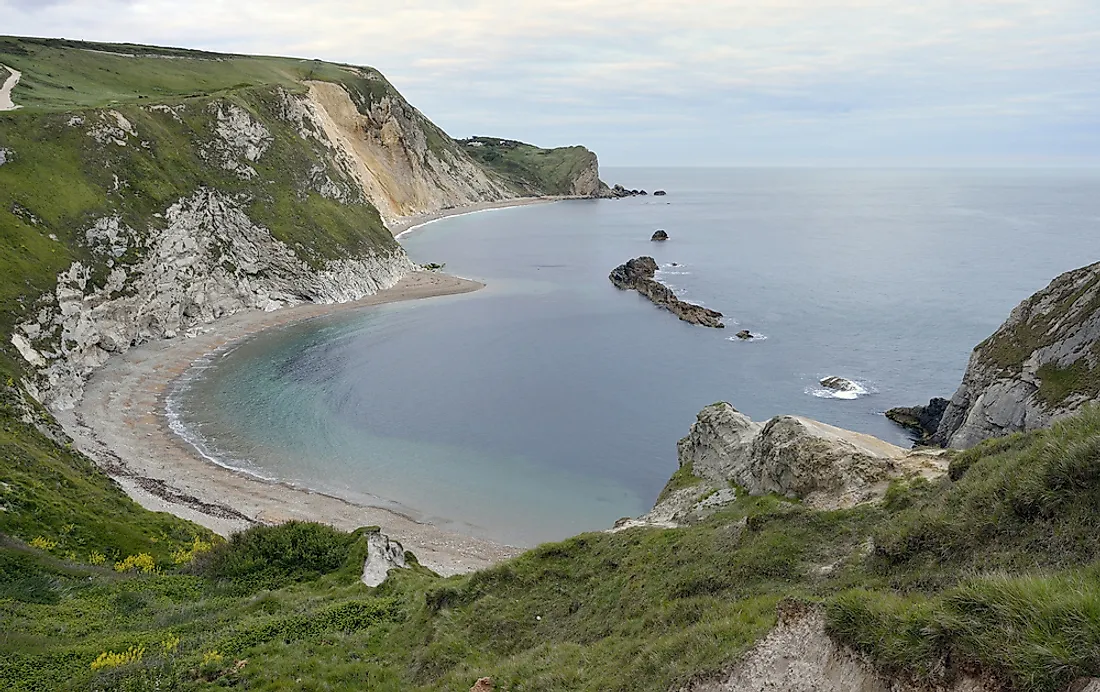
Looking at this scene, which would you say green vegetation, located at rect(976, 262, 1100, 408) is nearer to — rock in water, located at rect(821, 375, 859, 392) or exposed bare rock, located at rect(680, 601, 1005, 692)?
rock in water, located at rect(821, 375, 859, 392)

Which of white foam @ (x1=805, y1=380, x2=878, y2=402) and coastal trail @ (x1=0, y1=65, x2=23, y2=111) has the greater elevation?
coastal trail @ (x1=0, y1=65, x2=23, y2=111)

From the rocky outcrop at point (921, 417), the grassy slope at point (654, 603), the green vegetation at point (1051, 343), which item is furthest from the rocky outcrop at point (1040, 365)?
the grassy slope at point (654, 603)

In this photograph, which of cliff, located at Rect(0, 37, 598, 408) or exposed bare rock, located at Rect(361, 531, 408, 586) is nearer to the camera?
exposed bare rock, located at Rect(361, 531, 408, 586)

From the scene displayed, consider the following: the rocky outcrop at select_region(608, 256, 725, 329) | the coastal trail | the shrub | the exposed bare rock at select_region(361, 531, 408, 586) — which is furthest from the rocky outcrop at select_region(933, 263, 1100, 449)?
the coastal trail

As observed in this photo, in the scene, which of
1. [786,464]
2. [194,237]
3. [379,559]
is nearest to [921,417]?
[786,464]

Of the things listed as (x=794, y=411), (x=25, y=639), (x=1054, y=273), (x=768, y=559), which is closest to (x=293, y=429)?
(x=25, y=639)

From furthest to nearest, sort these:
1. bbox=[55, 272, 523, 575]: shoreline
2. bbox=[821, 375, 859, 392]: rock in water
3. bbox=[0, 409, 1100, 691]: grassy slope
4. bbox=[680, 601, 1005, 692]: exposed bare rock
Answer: bbox=[821, 375, 859, 392]: rock in water < bbox=[55, 272, 523, 575]: shoreline < bbox=[680, 601, 1005, 692]: exposed bare rock < bbox=[0, 409, 1100, 691]: grassy slope

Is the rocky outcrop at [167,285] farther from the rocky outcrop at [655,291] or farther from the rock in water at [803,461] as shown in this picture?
the rock in water at [803,461]

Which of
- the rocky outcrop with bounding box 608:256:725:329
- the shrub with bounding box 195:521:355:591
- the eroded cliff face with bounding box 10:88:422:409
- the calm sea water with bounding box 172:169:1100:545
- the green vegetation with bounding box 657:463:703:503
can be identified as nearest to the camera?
the shrub with bounding box 195:521:355:591

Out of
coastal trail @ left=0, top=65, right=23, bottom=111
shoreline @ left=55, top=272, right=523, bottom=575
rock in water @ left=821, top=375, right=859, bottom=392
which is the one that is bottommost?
shoreline @ left=55, top=272, right=523, bottom=575
